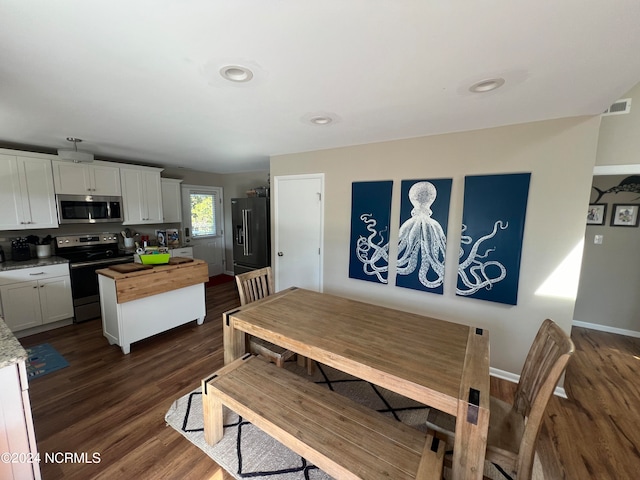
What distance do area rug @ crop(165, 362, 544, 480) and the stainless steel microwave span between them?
10.6ft

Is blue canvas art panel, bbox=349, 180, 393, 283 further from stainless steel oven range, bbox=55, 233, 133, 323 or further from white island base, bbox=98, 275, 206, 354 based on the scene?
stainless steel oven range, bbox=55, 233, 133, 323

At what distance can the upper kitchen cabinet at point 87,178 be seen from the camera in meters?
3.47

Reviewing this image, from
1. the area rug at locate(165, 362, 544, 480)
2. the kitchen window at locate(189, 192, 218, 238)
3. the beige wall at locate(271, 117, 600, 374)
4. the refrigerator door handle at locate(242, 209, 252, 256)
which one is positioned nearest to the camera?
the area rug at locate(165, 362, 544, 480)

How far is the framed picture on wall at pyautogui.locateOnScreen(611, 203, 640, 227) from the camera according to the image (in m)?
3.19

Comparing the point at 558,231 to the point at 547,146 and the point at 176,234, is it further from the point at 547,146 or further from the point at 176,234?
the point at 176,234

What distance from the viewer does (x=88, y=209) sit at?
3.76m

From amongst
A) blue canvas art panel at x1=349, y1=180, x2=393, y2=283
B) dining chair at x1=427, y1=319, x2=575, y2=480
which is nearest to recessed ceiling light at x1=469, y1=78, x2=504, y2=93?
blue canvas art panel at x1=349, y1=180, x2=393, y2=283

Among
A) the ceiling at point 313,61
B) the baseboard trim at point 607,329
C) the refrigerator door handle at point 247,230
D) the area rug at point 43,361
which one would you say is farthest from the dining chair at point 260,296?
the baseboard trim at point 607,329

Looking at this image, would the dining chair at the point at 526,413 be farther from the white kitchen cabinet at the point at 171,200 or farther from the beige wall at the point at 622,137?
the white kitchen cabinet at the point at 171,200

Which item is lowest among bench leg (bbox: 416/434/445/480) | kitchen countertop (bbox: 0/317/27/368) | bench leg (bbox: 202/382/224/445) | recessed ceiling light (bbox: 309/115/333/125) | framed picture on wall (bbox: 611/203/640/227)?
bench leg (bbox: 202/382/224/445)

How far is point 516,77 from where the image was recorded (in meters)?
1.45

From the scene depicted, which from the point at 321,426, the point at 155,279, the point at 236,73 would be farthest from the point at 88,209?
the point at 321,426

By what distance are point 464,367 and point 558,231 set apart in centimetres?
164

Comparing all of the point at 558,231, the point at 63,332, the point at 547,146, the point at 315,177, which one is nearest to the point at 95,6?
the point at 315,177
